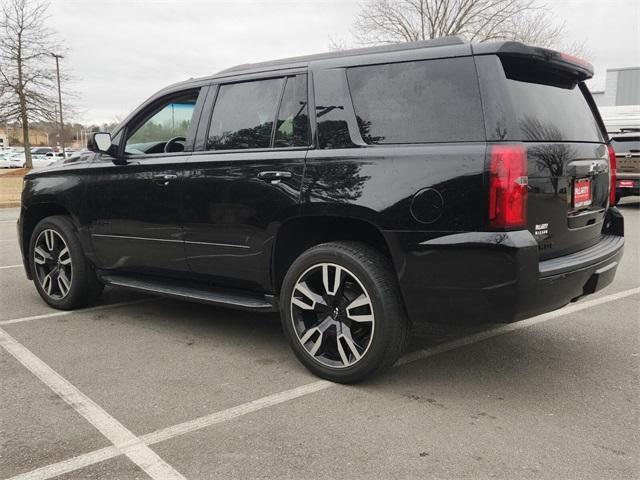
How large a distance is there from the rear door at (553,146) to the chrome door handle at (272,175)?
1.22 m

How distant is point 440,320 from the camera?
10.4 feet

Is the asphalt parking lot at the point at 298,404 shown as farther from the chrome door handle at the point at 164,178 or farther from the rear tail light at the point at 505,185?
the chrome door handle at the point at 164,178

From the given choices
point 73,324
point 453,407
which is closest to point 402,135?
point 453,407

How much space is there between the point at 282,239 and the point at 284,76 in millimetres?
1050

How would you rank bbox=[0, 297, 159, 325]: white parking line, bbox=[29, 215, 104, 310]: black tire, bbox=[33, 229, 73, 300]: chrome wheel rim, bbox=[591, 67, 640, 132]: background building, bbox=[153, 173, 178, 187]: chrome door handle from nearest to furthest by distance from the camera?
bbox=[153, 173, 178, 187]: chrome door handle, bbox=[0, 297, 159, 325]: white parking line, bbox=[29, 215, 104, 310]: black tire, bbox=[33, 229, 73, 300]: chrome wheel rim, bbox=[591, 67, 640, 132]: background building

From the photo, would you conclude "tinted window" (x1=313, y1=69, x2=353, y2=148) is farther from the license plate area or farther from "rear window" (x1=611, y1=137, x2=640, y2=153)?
"rear window" (x1=611, y1=137, x2=640, y2=153)

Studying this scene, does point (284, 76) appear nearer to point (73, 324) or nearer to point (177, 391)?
point (177, 391)

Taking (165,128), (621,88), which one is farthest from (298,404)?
(621,88)

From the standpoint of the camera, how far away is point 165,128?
4547mm

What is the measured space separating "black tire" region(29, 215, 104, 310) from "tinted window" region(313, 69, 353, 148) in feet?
8.40

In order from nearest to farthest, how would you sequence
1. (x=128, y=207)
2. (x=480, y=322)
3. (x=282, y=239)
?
(x=480, y=322) → (x=282, y=239) → (x=128, y=207)

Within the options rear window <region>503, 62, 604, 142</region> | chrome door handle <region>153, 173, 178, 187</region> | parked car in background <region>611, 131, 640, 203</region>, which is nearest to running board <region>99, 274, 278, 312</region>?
chrome door handle <region>153, 173, 178, 187</region>

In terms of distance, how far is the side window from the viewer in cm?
436

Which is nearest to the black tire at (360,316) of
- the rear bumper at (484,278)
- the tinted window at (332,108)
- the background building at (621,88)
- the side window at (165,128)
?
the rear bumper at (484,278)
